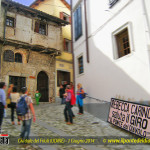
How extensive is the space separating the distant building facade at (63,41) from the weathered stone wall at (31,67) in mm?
755

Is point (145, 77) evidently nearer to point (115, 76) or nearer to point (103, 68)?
point (115, 76)

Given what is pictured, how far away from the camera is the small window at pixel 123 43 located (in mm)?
7905

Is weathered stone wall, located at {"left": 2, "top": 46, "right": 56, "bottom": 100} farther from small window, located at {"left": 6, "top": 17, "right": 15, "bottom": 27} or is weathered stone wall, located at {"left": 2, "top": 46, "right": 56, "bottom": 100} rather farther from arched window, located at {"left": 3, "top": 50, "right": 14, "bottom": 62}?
small window, located at {"left": 6, "top": 17, "right": 15, "bottom": 27}

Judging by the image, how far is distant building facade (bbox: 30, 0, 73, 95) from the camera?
54.3 ft

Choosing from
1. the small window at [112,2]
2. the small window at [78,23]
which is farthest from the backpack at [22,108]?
the small window at [78,23]

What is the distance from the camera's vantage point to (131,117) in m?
4.80

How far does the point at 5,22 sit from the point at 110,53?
914 cm

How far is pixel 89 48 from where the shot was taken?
36.0 ft

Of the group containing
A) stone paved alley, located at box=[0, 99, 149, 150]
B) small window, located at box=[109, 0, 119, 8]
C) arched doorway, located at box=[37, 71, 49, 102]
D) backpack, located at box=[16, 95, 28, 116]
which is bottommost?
stone paved alley, located at box=[0, 99, 149, 150]

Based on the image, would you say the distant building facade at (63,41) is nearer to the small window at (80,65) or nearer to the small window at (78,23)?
the small window at (80,65)

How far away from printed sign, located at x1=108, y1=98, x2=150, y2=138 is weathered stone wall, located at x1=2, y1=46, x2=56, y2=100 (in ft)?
32.4

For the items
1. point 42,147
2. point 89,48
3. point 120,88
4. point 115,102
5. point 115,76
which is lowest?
point 42,147

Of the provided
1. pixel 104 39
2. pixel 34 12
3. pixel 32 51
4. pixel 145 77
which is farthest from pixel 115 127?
pixel 34 12

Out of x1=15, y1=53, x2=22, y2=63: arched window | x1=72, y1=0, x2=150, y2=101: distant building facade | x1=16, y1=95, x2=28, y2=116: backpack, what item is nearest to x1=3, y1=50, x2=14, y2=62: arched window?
x1=15, y1=53, x2=22, y2=63: arched window
